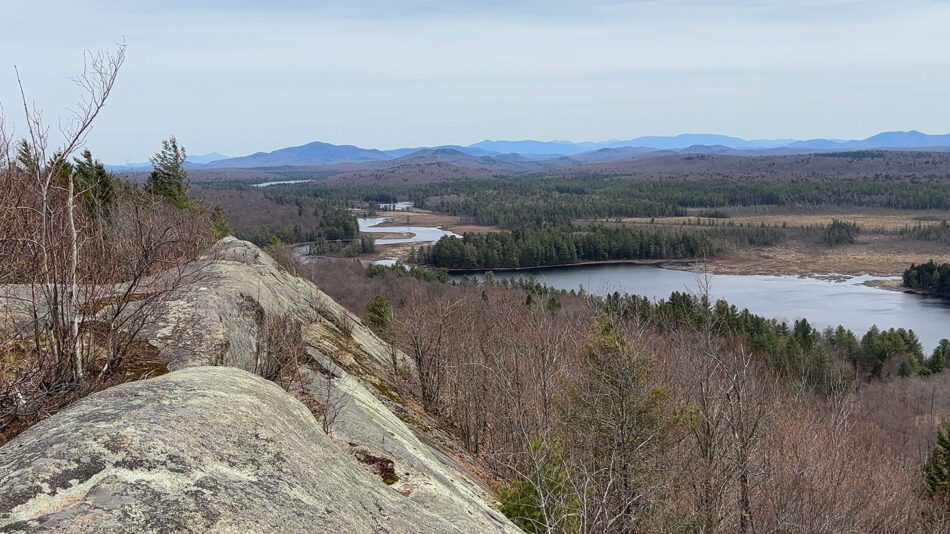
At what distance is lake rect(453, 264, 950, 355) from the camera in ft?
235

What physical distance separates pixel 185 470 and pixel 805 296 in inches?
3787

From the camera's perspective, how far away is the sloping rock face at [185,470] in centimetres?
321

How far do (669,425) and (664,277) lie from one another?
89.0 meters

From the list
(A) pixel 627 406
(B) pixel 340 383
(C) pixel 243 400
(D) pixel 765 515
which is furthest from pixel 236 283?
(D) pixel 765 515

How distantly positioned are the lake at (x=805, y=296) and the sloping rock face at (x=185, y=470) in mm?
55024

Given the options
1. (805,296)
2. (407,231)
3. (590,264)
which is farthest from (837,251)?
(407,231)

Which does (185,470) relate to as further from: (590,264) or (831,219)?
(831,219)

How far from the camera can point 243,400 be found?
489 cm

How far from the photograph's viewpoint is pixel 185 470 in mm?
3682

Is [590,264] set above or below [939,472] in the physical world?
below

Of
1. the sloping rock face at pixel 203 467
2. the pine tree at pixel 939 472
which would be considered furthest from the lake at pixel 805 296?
the sloping rock face at pixel 203 467

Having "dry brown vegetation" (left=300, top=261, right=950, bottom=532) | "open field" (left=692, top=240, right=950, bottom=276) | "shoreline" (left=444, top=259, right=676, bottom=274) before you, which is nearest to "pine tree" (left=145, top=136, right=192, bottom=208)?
"dry brown vegetation" (left=300, top=261, right=950, bottom=532)

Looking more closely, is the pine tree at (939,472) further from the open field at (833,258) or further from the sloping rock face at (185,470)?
the open field at (833,258)

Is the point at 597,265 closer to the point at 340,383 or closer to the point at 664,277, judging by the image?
the point at 664,277
